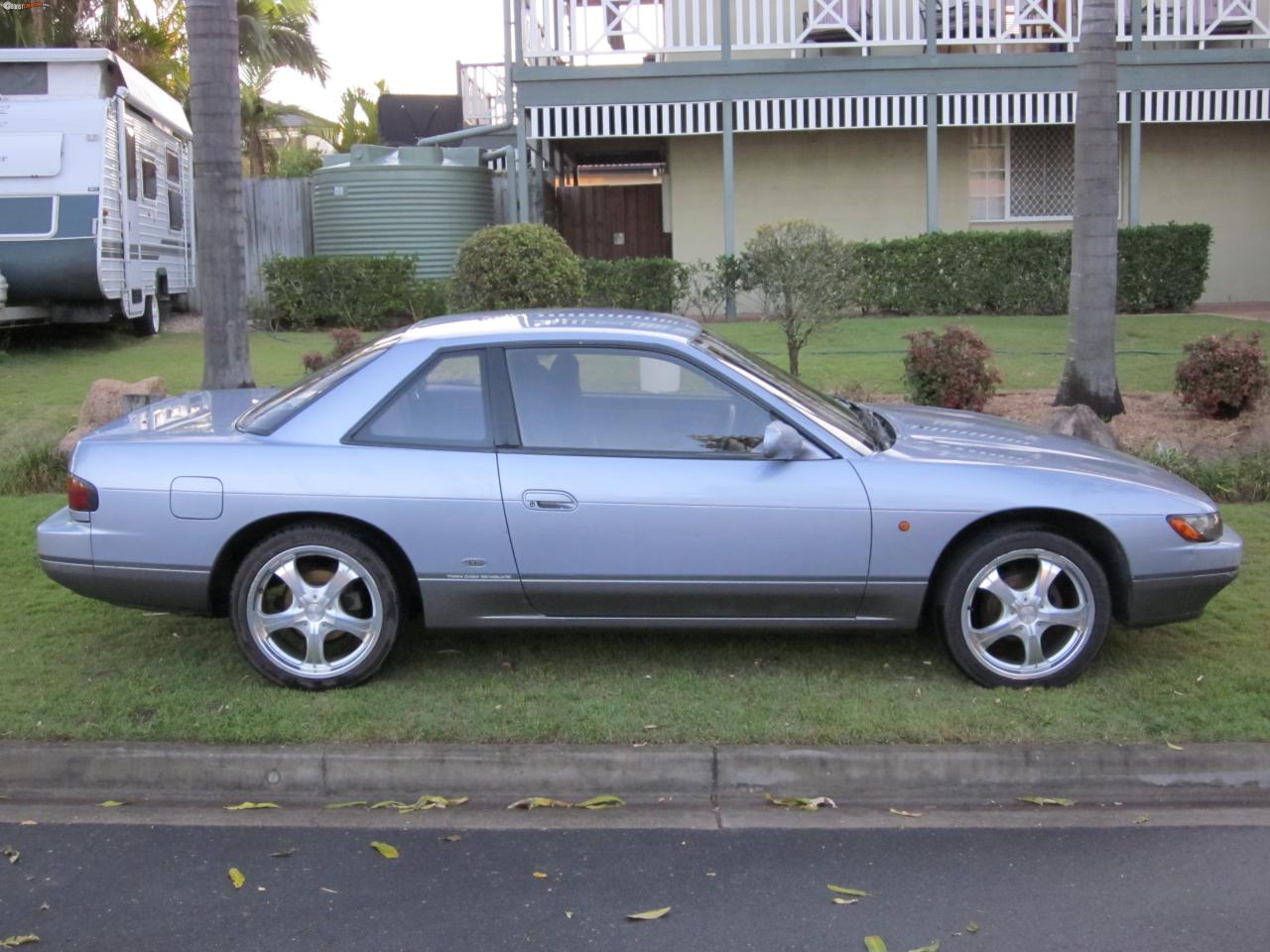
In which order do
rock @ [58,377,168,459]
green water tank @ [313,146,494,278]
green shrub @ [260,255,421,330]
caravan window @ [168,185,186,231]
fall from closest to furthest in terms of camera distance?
rock @ [58,377,168,459] → caravan window @ [168,185,186,231] → green shrub @ [260,255,421,330] → green water tank @ [313,146,494,278]

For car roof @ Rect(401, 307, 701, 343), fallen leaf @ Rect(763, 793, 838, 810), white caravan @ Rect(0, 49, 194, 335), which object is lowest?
fallen leaf @ Rect(763, 793, 838, 810)

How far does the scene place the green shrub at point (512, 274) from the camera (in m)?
11.2

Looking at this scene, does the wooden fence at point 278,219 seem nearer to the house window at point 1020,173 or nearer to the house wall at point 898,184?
the house wall at point 898,184

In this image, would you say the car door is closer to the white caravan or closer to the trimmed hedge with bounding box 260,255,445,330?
the white caravan

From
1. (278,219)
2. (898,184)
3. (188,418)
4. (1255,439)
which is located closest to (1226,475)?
(1255,439)

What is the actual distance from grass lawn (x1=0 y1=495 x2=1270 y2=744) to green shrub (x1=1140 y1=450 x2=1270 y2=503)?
91.1 inches

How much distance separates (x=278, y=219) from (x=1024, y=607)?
16638mm

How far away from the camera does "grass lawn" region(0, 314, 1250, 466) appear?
A: 11.7 meters

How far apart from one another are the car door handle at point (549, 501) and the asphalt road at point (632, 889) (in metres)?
1.25

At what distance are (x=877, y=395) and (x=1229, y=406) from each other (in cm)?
265

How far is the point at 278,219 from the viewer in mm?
19828

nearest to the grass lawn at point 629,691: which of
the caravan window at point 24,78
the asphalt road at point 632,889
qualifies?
the asphalt road at point 632,889

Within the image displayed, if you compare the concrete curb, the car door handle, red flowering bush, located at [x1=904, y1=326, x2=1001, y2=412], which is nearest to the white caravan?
red flowering bush, located at [x1=904, y1=326, x2=1001, y2=412]

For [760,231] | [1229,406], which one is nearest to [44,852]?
[760,231]
